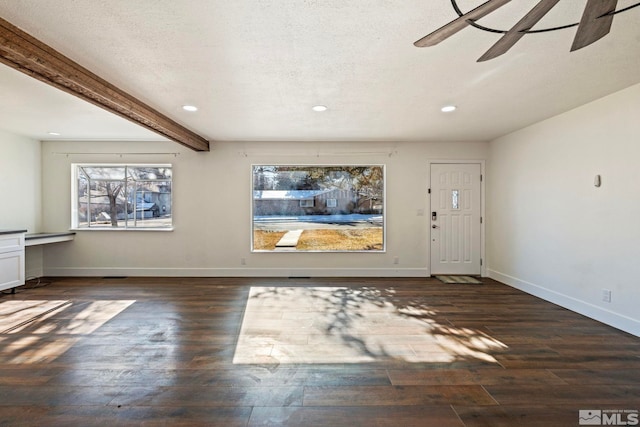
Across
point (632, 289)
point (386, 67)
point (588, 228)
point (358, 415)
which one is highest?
point (386, 67)

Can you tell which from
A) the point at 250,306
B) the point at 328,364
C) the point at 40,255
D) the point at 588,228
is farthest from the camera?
the point at 40,255

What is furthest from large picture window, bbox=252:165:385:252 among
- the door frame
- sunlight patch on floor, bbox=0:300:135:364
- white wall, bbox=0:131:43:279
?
white wall, bbox=0:131:43:279

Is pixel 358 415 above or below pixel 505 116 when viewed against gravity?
below

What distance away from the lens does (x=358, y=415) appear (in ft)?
5.99

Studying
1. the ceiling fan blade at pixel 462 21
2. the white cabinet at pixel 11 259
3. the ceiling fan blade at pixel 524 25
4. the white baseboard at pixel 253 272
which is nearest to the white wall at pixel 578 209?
the white baseboard at pixel 253 272

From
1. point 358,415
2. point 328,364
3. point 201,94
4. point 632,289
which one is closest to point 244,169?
point 201,94

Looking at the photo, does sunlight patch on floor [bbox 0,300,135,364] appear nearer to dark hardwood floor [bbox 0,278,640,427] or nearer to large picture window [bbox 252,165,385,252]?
dark hardwood floor [bbox 0,278,640,427]

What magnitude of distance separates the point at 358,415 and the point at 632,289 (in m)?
3.11

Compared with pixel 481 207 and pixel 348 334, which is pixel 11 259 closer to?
pixel 348 334

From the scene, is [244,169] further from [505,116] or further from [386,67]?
[505,116]

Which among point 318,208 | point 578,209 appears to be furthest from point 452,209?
point 318,208

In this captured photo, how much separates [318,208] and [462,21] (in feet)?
14.0

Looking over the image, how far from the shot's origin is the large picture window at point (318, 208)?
5.43 metres

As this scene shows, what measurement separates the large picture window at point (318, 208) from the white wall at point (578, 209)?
6.84ft
